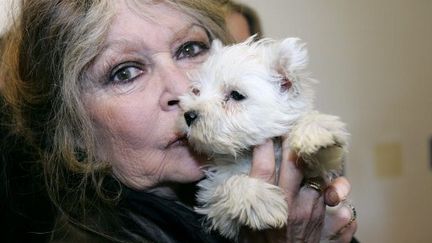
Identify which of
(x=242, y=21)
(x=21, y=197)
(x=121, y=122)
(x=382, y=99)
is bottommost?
(x=21, y=197)

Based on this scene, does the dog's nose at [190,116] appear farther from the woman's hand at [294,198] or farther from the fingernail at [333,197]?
the fingernail at [333,197]

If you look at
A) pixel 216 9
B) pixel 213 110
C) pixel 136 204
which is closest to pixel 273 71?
pixel 213 110

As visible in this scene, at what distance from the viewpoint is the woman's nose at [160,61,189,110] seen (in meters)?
1.18

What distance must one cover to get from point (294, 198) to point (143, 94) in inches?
17.1

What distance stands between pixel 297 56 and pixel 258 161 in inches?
10.2

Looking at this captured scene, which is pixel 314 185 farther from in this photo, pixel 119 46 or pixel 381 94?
pixel 381 94

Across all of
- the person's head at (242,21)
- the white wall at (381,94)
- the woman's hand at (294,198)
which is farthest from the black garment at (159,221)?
the white wall at (381,94)

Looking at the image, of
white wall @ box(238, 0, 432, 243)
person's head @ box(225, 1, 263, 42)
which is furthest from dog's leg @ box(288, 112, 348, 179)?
white wall @ box(238, 0, 432, 243)

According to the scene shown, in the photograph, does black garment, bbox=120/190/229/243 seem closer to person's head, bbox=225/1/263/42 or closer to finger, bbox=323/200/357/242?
finger, bbox=323/200/357/242

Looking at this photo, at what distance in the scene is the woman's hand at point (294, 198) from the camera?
43.8 inches

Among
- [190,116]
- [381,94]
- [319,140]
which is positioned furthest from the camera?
[381,94]

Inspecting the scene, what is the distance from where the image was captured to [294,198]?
1.14 m

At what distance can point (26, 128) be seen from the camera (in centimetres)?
132

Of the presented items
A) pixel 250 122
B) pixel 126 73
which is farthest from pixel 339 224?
pixel 126 73
